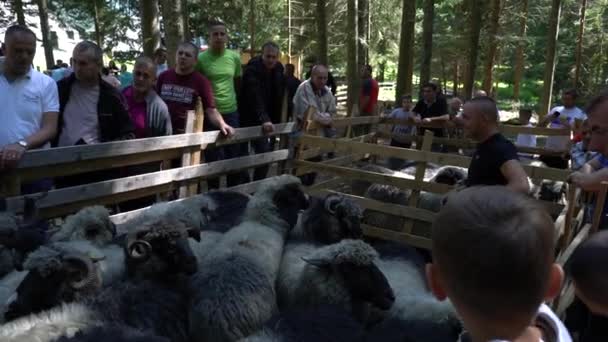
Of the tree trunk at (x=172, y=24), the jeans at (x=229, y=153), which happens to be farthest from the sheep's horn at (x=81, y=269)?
the tree trunk at (x=172, y=24)

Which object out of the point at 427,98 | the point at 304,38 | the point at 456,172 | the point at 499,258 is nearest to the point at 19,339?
the point at 499,258

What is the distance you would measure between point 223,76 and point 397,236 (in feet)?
9.66

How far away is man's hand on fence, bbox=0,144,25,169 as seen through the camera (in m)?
3.38

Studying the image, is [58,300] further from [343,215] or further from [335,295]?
[343,215]

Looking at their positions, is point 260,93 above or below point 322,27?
below

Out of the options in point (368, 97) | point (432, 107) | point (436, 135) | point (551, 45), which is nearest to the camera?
point (436, 135)

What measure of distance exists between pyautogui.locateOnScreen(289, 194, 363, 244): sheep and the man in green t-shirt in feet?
5.60

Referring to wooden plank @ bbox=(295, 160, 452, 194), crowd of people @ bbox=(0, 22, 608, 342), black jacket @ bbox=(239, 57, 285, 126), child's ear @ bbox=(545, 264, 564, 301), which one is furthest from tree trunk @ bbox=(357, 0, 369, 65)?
child's ear @ bbox=(545, 264, 564, 301)

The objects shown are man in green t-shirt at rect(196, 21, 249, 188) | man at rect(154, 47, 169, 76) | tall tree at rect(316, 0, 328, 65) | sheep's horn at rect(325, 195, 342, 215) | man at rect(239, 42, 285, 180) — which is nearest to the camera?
sheep's horn at rect(325, 195, 342, 215)

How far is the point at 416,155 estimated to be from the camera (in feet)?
16.6

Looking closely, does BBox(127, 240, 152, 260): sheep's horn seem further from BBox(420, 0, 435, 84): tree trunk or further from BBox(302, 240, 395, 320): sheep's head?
BBox(420, 0, 435, 84): tree trunk

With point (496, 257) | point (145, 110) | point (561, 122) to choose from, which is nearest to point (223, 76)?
point (145, 110)

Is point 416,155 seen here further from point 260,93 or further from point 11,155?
point 11,155

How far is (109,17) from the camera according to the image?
26.9 meters
